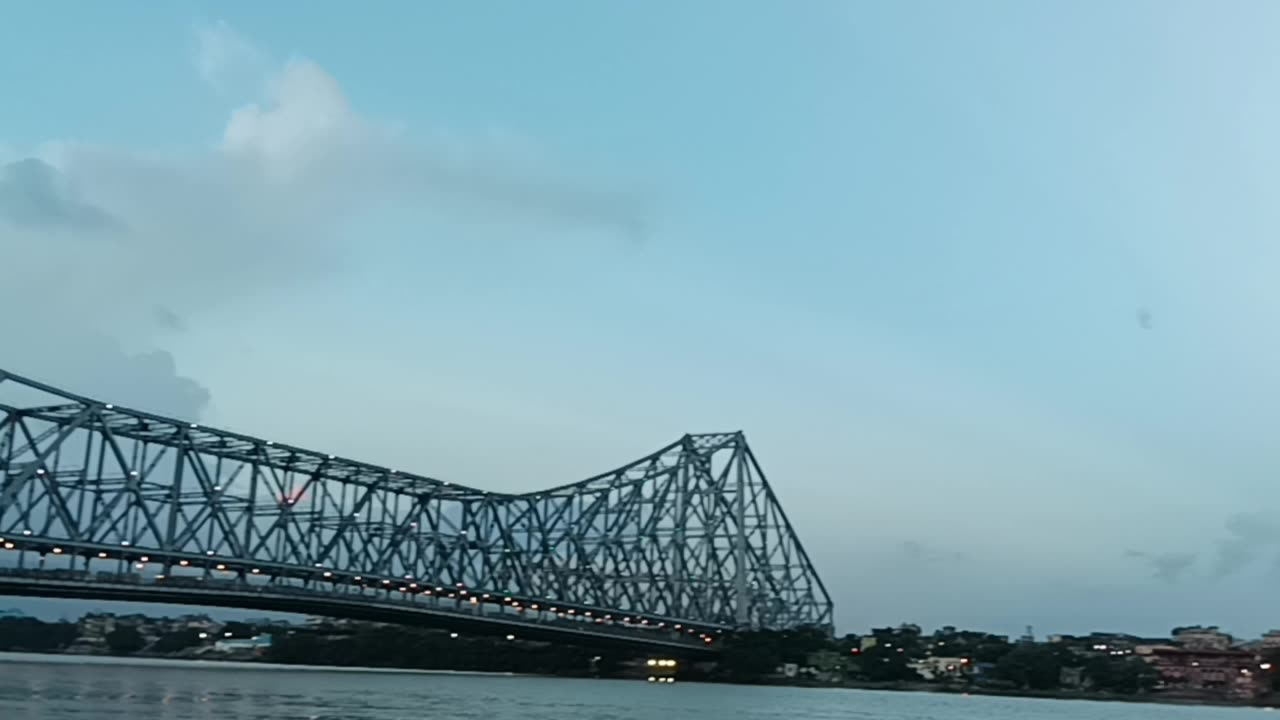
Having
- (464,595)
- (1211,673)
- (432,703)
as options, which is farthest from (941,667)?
(432,703)

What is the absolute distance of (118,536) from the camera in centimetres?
8238

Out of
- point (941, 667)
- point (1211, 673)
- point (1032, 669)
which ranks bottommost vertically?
point (1211, 673)

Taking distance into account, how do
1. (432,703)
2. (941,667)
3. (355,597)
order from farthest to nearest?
(941,667) < (355,597) < (432,703)

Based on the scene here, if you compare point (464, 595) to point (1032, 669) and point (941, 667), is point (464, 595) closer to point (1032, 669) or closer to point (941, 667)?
point (1032, 669)

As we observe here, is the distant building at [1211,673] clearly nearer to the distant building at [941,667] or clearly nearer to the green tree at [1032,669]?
the green tree at [1032,669]

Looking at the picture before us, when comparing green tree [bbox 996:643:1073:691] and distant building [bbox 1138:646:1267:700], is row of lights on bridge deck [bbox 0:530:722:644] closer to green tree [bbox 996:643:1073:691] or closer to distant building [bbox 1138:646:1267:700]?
green tree [bbox 996:643:1073:691]

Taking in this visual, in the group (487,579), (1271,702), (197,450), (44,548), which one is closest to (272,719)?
(44,548)

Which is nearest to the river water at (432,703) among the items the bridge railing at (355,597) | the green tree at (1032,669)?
the bridge railing at (355,597)

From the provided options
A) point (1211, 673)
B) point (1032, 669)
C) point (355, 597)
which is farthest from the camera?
point (1211, 673)

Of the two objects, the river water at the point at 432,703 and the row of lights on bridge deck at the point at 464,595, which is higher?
the row of lights on bridge deck at the point at 464,595

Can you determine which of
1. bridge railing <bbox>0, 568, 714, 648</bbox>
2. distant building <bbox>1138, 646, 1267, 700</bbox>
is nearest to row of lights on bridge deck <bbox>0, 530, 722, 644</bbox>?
bridge railing <bbox>0, 568, 714, 648</bbox>

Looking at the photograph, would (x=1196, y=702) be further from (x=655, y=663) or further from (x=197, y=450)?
(x=197, y=450)

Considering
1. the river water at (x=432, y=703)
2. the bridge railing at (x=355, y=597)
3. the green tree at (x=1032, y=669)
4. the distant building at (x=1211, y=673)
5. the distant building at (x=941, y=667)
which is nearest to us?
the river water at (x=432, y=703)

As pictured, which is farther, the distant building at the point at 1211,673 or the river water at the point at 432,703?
the distant building at the point at 1211,673
